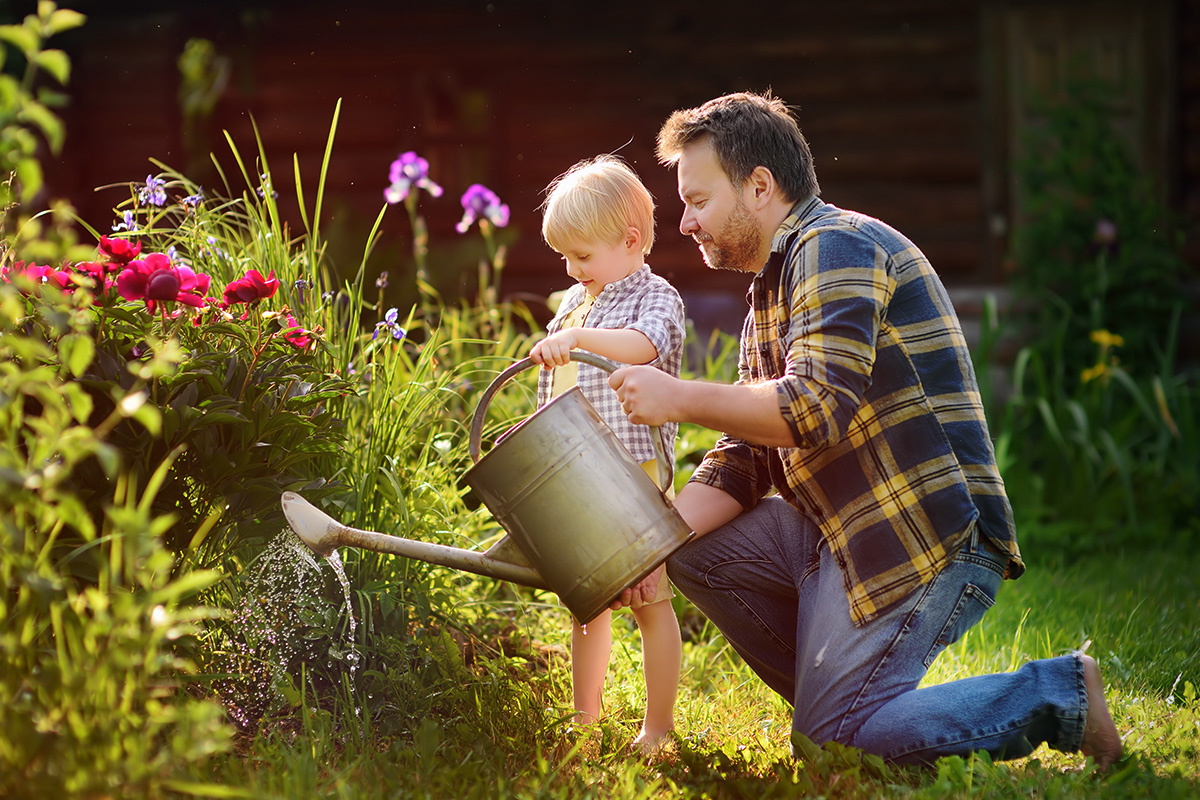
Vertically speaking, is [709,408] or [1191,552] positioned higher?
[709,408]

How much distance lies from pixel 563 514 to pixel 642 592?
0.36 metres

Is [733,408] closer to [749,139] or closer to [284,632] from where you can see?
[749,139]

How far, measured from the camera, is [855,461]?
1.93 m

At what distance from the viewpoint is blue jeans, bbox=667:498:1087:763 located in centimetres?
178

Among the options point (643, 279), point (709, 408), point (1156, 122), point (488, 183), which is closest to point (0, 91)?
point (709, 408)

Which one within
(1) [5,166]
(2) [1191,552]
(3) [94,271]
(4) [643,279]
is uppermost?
(1) [5,166]

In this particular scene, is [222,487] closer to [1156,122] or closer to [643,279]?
[643,279]

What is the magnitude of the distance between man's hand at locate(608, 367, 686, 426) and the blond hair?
0.44 meters

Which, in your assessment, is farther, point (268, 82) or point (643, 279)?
point (268, 82)

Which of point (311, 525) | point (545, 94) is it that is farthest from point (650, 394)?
point (545, 94)

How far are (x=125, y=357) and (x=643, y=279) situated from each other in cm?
101

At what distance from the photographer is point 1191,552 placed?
3691mm

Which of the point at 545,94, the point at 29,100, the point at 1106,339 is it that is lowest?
the point at 1106,339

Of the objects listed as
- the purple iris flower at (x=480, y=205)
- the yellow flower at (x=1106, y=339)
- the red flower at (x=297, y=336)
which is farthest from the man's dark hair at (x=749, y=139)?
the yellow flower at (x=1106, y=339)
